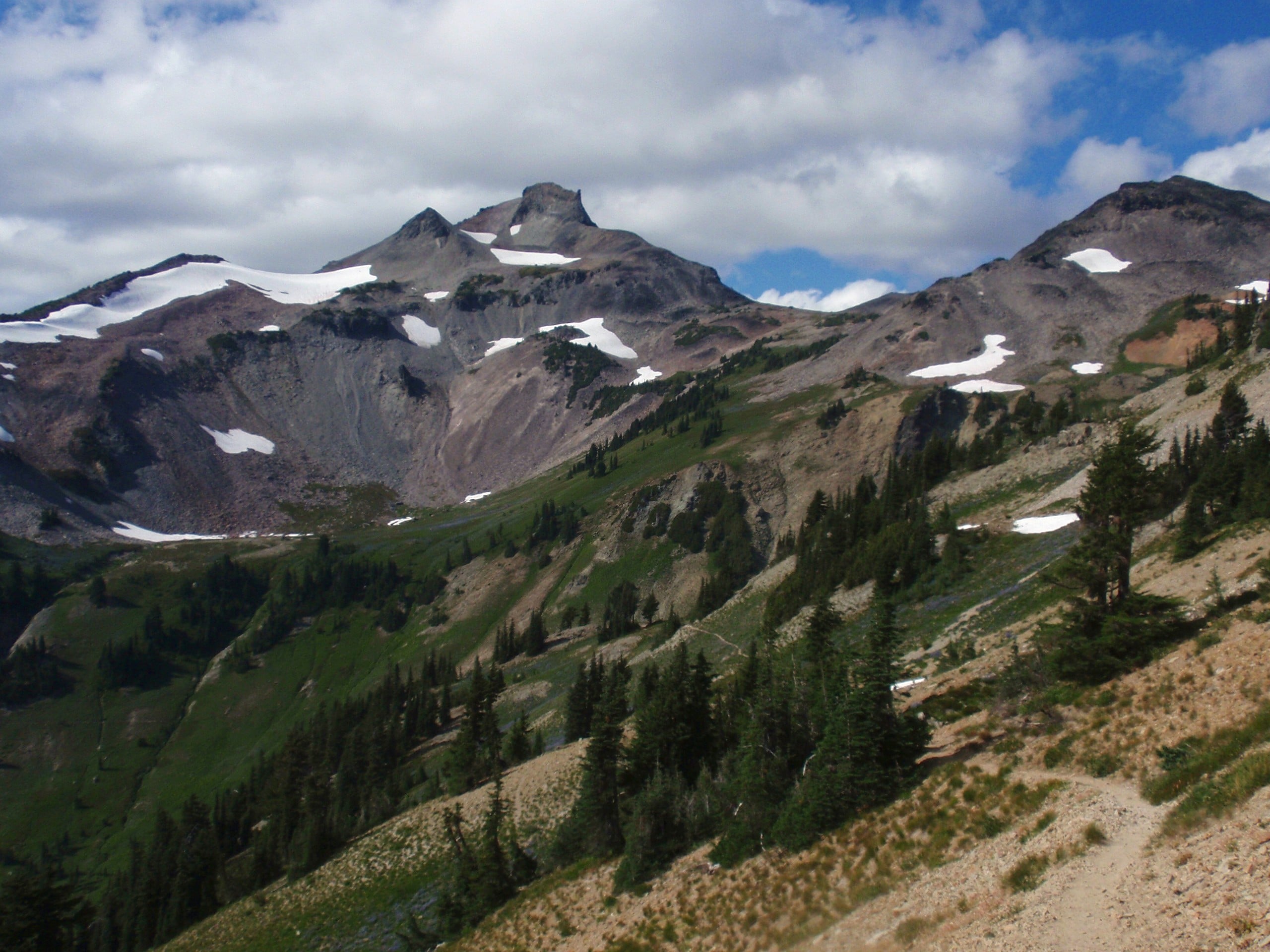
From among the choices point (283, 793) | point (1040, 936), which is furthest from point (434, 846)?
point (1040, 936)

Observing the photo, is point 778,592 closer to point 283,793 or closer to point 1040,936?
point 283,793

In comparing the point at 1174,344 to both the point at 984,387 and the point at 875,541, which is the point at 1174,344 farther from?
the point at 875,541

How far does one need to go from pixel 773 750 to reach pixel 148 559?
656 ft

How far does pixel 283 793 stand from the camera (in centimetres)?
8062

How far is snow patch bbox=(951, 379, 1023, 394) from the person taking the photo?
16450cm

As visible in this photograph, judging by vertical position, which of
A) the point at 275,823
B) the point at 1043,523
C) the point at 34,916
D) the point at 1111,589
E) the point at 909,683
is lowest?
the point at 275,823

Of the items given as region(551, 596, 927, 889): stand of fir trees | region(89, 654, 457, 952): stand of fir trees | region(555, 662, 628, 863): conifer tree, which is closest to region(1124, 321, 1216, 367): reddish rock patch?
region(551, 596, 927, 889): stand of fir trees

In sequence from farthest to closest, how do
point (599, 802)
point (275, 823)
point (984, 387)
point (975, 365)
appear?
point (975, 365) < point (984, 387) < point (275, 823) < point (599, 802)

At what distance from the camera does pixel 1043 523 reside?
6469cm

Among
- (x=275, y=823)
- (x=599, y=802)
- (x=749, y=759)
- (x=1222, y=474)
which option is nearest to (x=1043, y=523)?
(x=1222, y=474)

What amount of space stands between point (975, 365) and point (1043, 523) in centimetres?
13257

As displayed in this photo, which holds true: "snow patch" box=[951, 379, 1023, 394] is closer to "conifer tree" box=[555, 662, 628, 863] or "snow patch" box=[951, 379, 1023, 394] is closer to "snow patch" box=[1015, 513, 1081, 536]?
"snow patch" box=[1015, 513, 1081, 536]

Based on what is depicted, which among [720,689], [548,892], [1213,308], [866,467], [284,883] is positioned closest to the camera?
[548,892]

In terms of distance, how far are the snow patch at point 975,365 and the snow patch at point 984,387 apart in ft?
17.8
